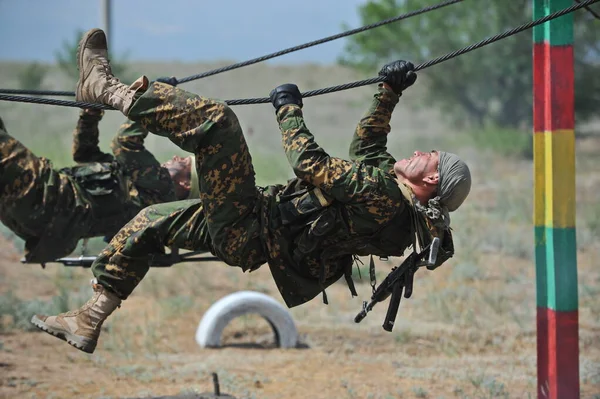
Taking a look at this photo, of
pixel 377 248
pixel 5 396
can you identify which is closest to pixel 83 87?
pixel 377 248

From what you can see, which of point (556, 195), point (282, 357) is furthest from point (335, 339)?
point (556, 195)

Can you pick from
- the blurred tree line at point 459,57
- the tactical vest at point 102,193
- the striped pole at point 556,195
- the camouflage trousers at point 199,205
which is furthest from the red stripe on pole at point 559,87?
the blurred tree line at point 459,57

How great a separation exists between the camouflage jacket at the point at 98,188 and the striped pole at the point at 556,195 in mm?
2814

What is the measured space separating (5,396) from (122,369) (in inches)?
45.7

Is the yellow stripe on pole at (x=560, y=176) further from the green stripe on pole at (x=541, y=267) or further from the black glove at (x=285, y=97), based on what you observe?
the black glove at (x=285, y=97)

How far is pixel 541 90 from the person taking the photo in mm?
5418

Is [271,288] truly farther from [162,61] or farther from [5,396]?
[162,61]

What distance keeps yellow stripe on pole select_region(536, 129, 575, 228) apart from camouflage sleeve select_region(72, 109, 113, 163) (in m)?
3.24

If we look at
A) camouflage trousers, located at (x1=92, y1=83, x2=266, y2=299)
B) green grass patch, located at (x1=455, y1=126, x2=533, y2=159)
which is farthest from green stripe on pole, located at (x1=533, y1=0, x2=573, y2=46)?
green grass patch, located at (x1=455, y1=126, x2=533, y2=159)

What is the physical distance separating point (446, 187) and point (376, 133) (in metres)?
0.64

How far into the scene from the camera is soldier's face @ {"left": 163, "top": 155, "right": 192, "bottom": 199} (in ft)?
22.2

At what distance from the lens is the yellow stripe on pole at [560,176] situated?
5.33 m

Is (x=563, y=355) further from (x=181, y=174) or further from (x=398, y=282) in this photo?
(x=181, y=174)

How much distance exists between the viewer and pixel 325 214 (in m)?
4.22
